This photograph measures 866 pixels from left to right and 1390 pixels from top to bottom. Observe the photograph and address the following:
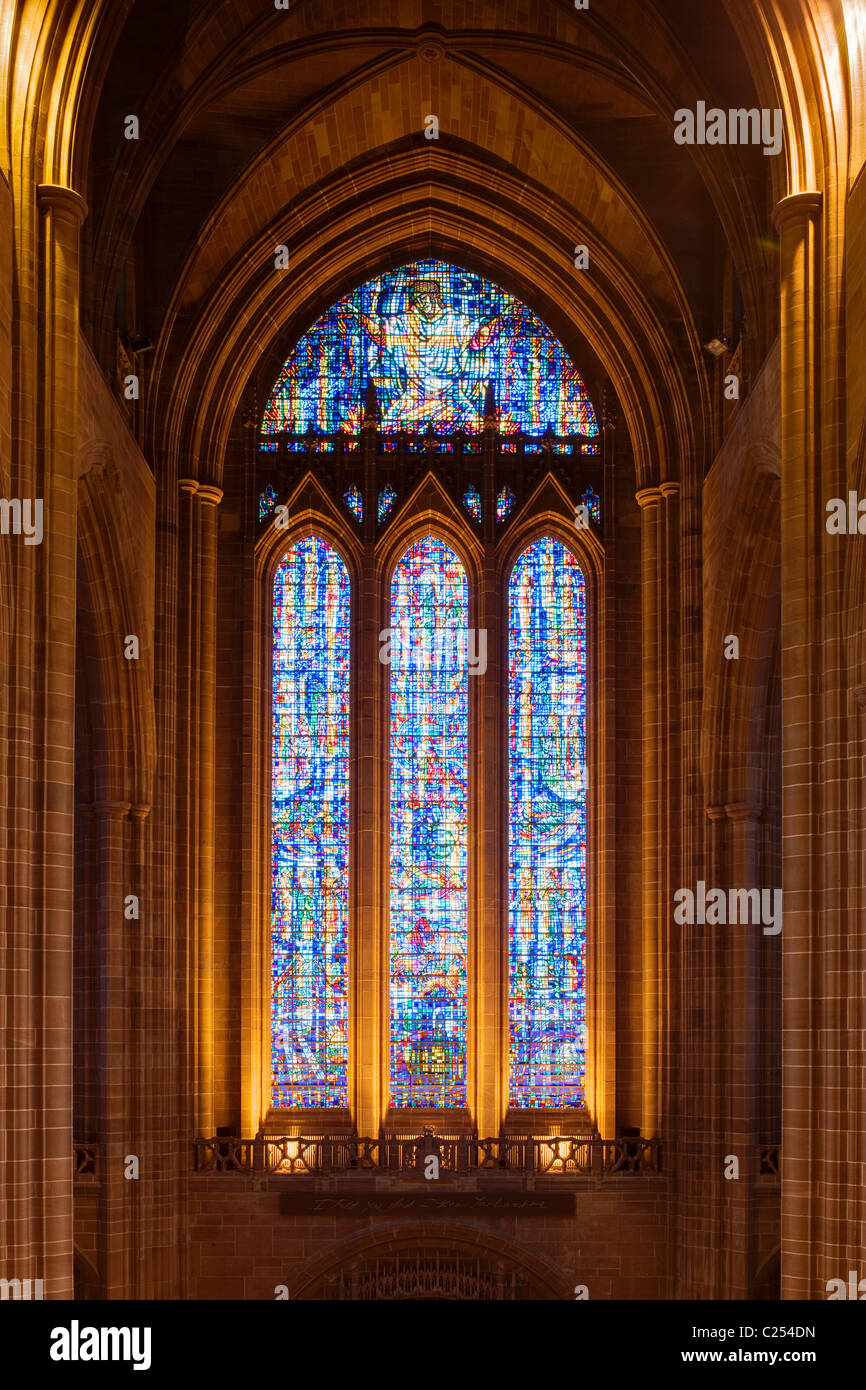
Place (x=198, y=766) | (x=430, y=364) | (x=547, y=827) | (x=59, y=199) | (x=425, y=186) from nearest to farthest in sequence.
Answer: (x=59, y=199) → (x=198, y=766) → (x=547, y=827) → (x=425, y=186) → (x=430, y=364)

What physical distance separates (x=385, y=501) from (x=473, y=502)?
3.61ft

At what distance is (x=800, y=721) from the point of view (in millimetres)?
13664

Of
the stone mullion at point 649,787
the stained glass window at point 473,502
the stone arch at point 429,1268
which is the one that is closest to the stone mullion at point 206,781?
the stone arch at point 429,1268

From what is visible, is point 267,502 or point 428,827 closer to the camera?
point 428,827

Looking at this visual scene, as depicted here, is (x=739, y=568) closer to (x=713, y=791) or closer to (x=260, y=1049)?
(x=713, y=791)

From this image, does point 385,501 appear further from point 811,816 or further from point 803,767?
point 811,816

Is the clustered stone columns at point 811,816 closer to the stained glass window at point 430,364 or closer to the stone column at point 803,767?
the stone column at point 803,767

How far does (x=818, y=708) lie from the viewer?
13625mm

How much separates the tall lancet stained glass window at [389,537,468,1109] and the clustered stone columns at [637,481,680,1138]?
224 cm

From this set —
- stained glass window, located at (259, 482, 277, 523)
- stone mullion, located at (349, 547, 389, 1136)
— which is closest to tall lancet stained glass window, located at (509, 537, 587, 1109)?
stone mullion, located at (349, 547, 389, 1136)

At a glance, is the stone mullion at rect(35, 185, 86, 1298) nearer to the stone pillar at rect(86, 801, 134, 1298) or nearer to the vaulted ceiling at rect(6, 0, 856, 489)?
the vaulted ceiling at rect(6, 0, 856, 489)

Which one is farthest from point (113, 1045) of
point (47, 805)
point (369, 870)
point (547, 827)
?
point (47, 805)

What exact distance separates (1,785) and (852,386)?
6.77m
